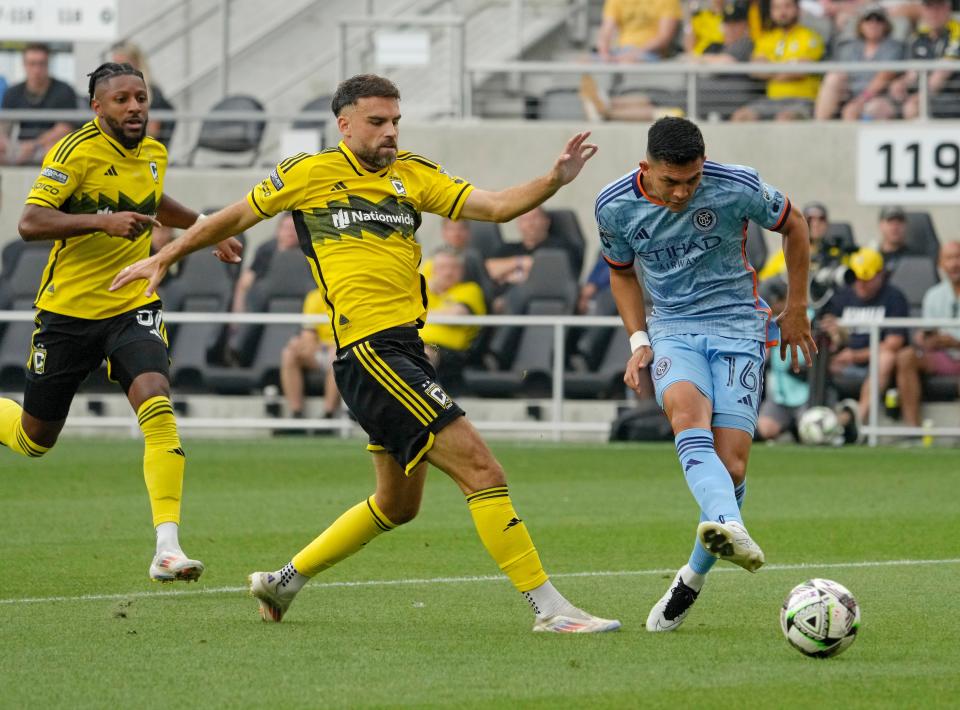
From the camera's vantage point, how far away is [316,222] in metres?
7.60

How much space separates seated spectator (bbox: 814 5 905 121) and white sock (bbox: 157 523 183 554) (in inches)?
525

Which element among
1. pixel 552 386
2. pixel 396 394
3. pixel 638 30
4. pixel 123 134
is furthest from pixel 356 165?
pixel 638 30

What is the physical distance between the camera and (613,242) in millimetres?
7840

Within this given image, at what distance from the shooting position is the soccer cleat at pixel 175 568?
26.8 feet

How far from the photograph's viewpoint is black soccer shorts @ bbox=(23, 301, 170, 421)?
9141 mm

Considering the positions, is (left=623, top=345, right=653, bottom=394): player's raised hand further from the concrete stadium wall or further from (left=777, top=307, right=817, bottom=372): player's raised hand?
the concrete stadium wall

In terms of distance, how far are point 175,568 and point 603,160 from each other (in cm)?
1343

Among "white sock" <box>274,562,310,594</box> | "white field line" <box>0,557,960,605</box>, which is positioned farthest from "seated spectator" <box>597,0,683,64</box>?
"white sock" <box>274,562,310,594</box>

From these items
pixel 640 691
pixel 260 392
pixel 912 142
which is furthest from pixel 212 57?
pixel 640 691

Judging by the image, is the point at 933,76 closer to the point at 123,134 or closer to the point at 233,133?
the point at 233,133

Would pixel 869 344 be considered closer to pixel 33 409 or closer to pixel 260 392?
pixel 260 392

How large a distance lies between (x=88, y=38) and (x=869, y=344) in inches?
361

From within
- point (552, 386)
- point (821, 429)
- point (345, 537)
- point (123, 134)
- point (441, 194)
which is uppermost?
point (123, 134)

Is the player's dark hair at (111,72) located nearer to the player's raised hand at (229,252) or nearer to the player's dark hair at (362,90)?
the player's raised hand at (229,252)
